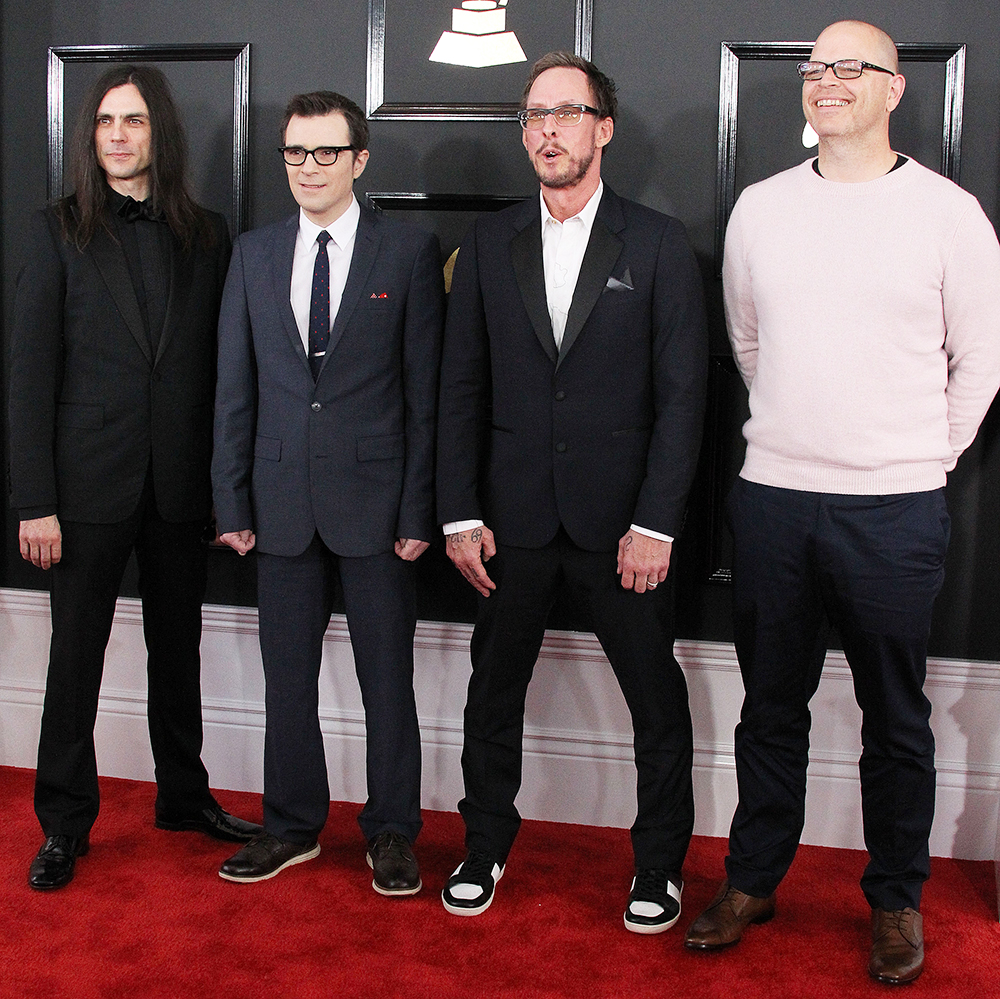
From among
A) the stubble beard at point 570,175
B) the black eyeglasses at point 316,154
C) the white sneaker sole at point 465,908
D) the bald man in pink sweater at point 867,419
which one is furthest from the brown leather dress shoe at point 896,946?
the black eyeglasses at point 316,154

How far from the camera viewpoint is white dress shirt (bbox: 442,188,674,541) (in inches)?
96.1

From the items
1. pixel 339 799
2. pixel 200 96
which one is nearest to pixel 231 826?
pixel 339 799

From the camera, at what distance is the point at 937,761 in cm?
284

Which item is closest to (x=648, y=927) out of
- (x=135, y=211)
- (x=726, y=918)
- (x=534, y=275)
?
(x=726, y=918)

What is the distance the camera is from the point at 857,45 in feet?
7.29

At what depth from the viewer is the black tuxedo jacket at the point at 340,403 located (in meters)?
2.52

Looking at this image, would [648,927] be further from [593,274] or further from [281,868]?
[593,274]

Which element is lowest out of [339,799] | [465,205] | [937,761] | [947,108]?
[339,799]

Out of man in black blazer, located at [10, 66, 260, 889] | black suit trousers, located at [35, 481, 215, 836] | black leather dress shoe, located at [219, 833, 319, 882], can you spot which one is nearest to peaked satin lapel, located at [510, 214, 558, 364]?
man in black blazer, located at [10, 66, 260, 889]

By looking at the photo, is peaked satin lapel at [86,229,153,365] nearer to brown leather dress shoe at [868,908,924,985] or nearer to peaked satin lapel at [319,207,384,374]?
peaked satin lapel at [319,207,384,374]

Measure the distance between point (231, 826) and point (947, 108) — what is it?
255 centimetres

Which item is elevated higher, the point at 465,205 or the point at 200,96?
the point at 200,96

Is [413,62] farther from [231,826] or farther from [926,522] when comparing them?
[231,826]

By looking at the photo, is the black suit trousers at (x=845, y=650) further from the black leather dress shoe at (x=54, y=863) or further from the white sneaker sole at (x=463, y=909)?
the black leather dress shoe at (x=54, y=863)
